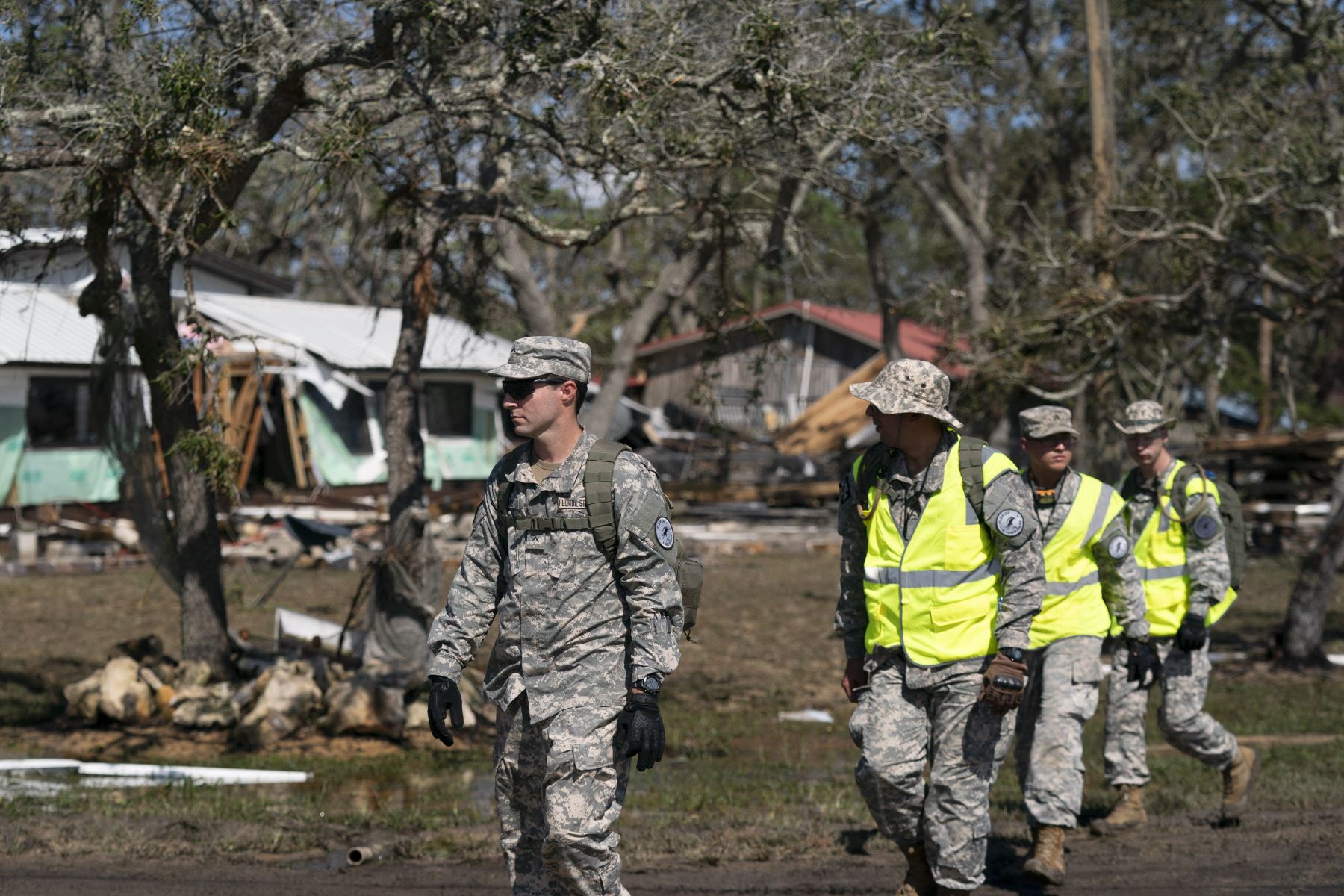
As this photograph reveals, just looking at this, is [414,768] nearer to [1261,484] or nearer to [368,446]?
[368,446]

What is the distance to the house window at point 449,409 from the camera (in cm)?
2719

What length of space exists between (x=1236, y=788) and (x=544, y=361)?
471cm

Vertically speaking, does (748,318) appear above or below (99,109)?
below

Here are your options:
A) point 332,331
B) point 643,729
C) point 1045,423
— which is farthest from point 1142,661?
point 332,331

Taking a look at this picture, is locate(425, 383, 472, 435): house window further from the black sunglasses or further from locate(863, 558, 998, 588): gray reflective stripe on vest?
the black sunglasses

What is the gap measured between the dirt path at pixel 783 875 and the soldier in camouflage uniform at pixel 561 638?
1659mm

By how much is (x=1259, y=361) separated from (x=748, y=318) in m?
28.8

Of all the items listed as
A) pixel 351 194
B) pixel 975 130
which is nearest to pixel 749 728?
pixel 351 194

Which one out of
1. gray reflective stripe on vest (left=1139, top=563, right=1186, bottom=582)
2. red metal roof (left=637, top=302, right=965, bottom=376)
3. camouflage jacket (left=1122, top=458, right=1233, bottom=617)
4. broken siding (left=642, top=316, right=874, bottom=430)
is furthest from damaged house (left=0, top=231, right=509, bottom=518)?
camouflage jacket (left=1122, top=458, right=1233, bottom=617)

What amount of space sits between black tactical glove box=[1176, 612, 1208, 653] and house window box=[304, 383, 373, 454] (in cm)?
1950

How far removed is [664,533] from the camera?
179 inches

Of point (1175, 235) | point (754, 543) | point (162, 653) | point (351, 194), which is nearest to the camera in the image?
point (351, 194)

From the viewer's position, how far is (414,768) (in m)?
8.73

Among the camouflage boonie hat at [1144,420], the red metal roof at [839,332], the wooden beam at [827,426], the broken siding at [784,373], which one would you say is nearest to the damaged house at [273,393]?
the wooden beam at [827,426]
